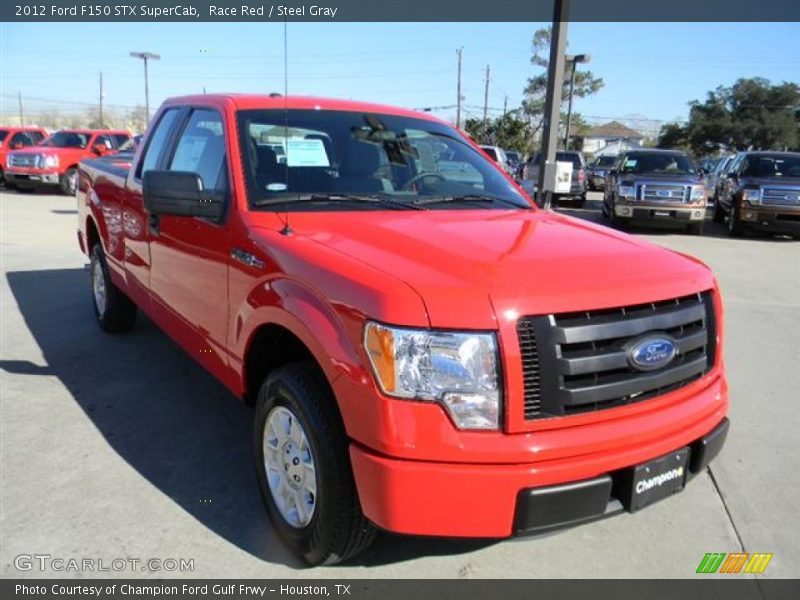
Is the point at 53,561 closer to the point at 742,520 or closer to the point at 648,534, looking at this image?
the point at 648,534

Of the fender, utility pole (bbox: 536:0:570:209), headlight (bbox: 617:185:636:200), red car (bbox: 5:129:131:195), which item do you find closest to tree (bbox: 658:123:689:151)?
headlight (bbox: 617:185:636:200)

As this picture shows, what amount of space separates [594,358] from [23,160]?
21.1 metres

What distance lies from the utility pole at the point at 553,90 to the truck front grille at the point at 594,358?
25.6 feet

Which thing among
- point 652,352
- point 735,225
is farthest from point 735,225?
point 652,352

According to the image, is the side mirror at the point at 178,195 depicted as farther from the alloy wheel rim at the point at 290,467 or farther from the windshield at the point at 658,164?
the windshield at the point at 658,164

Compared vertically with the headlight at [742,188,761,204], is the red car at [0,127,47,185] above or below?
above

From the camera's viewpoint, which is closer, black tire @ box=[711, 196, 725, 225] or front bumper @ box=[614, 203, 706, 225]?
front bumper @ box=[614, 203, 706, 225]

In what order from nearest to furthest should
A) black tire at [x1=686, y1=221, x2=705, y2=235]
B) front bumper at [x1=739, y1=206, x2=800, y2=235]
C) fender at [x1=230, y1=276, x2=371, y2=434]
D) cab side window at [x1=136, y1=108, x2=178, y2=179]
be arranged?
fender at [x1=230, y1=276, x2=371, y2=434]
cab side window at [x1=136, y1=108, x2=178, y2=179]
front bumper at [x1=739, y1=206, x2=800, y2=235]
black tire at [x1=686, y1=221, x2=705, y2=235]

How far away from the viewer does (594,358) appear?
223 centimetres

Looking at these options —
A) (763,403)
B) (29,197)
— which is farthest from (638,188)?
(29,197)

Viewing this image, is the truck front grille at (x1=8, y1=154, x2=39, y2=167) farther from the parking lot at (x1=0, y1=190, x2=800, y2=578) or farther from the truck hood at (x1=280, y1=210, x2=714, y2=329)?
the truck hood at (x1=280, y1=210, x2=714, y2=329)

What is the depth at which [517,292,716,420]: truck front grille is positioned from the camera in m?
2.16

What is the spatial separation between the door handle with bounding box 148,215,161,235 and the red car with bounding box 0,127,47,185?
20472 millimetres

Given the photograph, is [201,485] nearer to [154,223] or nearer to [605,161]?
[154,223]
